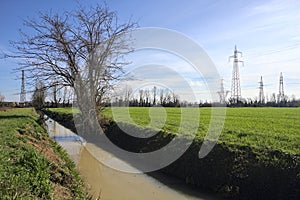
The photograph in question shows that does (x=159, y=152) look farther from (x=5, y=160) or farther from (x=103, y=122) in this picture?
(x=103, y=122)

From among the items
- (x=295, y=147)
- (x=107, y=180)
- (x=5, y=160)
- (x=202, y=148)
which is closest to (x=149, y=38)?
(x=202, y=148)

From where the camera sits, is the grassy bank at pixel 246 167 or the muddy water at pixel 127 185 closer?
the grassy bank at pixel 246 167

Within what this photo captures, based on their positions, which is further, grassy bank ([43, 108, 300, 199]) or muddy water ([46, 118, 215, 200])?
muddy water ([46, 118, 215, 200])

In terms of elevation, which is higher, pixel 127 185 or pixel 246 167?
pixel 246 167

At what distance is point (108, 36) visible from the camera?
20062mm

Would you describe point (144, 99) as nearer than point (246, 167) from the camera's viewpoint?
No

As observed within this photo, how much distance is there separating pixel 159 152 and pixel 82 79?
34.3ft

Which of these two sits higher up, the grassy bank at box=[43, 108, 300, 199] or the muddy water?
the grassy bank at box=[43, 108, 300, 199]

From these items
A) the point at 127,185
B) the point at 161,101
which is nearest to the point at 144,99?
the point at 161,101

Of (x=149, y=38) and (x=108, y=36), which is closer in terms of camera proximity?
(x=149, y=38)

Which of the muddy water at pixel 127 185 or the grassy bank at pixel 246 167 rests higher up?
the grassy bank at pixel 246 167

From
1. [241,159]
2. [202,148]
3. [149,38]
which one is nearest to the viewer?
[241,159]

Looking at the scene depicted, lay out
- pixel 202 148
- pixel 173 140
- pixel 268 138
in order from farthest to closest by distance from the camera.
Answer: pixel 173 140
pixel 268 138
pixel 202 148

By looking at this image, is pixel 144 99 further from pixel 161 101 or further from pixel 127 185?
pixel 127 185
